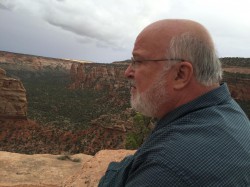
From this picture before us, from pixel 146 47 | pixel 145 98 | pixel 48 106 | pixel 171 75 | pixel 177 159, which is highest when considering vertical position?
pixel 146 47

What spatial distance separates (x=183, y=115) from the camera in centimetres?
162

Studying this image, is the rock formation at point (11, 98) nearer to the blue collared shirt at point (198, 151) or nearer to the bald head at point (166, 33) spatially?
the bald head at point (166, 33)

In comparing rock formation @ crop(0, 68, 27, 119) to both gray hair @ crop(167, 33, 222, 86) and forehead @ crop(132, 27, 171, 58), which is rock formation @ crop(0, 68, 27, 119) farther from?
gray hair @ crop(167, 33, 222, 86)

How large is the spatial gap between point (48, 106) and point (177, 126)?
6296 centimetres

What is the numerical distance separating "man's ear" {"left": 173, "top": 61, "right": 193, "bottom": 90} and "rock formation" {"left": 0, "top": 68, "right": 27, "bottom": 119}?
44419 mm

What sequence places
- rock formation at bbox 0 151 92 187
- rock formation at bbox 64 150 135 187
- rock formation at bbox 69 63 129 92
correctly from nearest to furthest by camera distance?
rock formation at bbox 64 150 135 187, rock formation at bbox 0 151 92 187, rock formation at bbox 69 63 129 92

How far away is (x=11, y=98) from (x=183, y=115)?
1806 inches

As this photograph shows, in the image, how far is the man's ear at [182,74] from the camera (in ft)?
5.47

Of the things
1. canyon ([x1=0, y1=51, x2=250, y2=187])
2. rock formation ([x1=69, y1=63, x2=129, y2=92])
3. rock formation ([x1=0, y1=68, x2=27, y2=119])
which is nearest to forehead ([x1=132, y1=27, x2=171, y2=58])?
canyon ([x1=0, y1=51, x2=250, y2=187])

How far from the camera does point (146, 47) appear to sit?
1786mm

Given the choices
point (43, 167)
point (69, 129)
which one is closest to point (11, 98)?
point (69, 129)

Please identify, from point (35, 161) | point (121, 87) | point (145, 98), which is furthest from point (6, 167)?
point (121, 87)

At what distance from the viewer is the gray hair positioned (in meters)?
1.68

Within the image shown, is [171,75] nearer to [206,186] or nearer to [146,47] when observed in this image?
[146,47]
